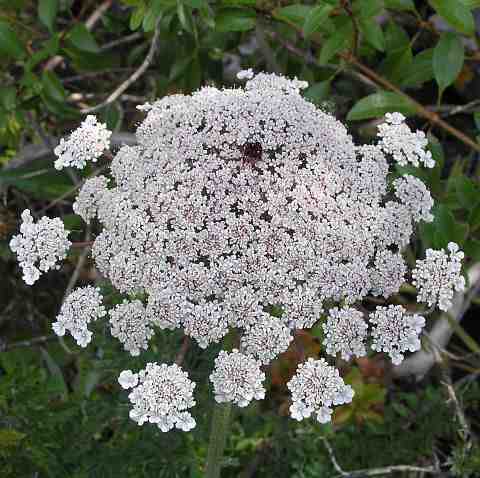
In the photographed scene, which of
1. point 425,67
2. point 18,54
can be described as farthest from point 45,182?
point 425,67

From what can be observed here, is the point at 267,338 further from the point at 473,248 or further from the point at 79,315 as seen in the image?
the point at 473,248

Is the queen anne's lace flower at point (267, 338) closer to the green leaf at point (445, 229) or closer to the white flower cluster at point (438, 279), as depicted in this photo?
the white flower cluster at point (438, 279)

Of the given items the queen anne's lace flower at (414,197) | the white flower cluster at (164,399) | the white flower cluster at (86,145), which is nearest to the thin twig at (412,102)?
the queen anne's lace flower at (414,197)

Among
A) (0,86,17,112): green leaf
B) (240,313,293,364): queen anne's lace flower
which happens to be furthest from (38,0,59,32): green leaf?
(240,313,293,364): queen anne's lace flower

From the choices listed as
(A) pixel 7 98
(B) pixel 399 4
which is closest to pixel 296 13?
(B) pixel 399 4

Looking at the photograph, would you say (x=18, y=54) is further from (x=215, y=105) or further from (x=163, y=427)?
(x=163, y=427)
